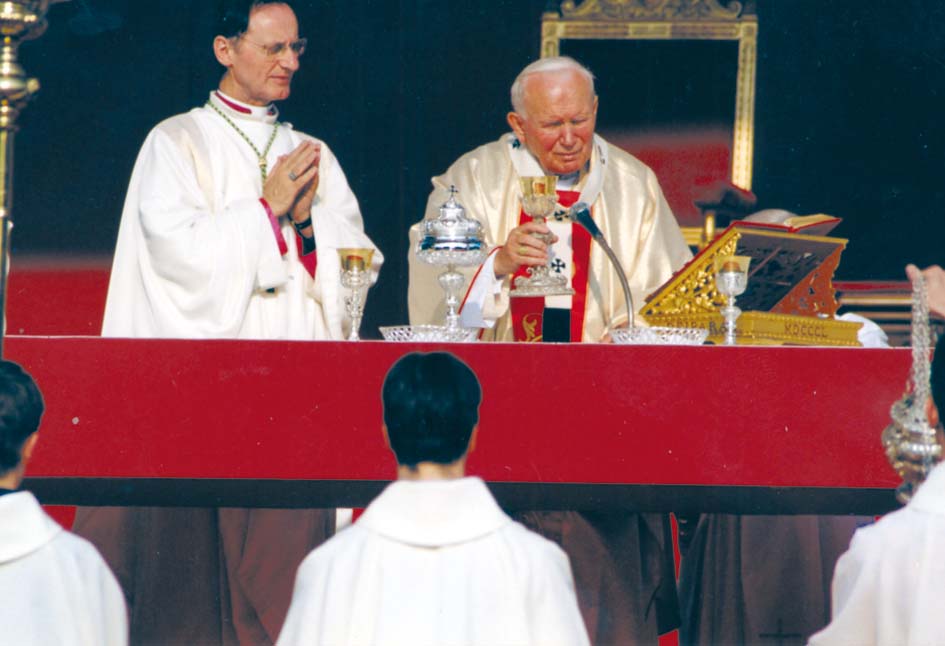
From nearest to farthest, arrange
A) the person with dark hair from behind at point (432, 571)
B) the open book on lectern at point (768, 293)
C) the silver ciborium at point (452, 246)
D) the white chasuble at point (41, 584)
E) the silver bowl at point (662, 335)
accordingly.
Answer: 1. the person with dark hair from behind at point (432, 571)
2. the white chasuble at point (41, 584)
3. the silver bowl at point (662, 335)
4. the open book on lectern at point (768, 293)
5. the silver ciborium at point (452, 246)

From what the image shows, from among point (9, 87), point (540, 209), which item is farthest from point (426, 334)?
point (9, 87)

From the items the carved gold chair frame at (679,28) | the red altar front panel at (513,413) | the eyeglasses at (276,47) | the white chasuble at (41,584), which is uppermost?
the carved gold chair frame at (679,28)

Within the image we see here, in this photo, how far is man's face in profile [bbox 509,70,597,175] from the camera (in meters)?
5.42

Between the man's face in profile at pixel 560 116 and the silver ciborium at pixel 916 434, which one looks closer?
the silver ciborium at pixel 916 434

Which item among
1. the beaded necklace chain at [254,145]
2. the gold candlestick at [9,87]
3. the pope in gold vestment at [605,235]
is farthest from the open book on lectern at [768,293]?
the gold candlestick at [9,87]

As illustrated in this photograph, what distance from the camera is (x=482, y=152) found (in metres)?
5.92

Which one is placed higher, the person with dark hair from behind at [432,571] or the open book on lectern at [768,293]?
the open book on lectern at [768,293]

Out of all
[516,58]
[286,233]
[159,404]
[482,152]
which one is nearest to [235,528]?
[286,233]

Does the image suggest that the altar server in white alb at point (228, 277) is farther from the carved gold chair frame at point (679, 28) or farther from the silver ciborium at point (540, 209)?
the carved gold chair frame at point (679, 28)

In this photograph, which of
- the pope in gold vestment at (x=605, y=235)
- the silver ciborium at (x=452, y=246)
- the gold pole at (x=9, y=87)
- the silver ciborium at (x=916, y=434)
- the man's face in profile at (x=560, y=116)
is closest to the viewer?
the silver ciborium at (x=916, y=434)

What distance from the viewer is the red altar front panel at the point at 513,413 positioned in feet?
12.8

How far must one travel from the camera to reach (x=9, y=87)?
11.9 feet

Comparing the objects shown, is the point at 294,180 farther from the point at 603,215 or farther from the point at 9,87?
the point at 9,87

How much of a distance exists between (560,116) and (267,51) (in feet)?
3.16
